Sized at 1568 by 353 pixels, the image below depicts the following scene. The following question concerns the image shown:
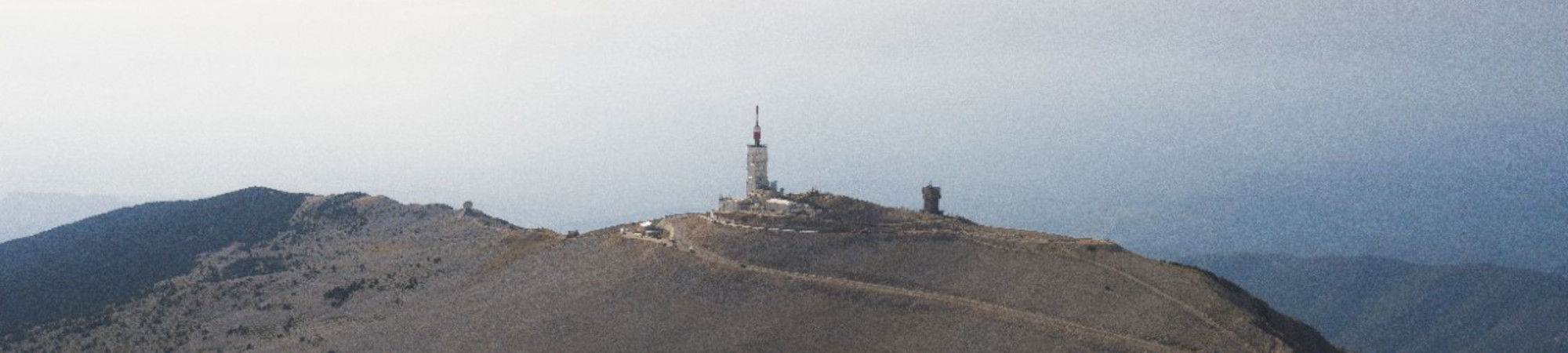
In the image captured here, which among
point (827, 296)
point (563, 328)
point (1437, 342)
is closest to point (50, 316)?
point (563, 328)

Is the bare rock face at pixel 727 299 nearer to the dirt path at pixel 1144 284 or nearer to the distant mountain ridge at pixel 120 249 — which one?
the dirt path at pixel 1144 284

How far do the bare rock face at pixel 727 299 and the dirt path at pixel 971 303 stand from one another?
144 millimetres

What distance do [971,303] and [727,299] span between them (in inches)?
464

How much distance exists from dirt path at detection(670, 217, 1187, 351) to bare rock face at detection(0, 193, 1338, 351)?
0.14 metres

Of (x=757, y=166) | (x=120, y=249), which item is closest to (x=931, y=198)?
(x=757, y=166)

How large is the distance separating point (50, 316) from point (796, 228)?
52.2 metres

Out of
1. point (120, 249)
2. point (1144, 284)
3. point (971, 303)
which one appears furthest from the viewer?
point (120, 249)

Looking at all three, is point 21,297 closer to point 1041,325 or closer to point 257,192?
point 257,192

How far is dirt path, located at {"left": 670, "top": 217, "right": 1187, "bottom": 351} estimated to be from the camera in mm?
52688

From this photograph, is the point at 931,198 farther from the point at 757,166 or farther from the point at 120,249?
the point at 120,249

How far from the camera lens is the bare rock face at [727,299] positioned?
55875mm

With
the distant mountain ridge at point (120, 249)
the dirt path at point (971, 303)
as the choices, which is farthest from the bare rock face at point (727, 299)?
the distant mountain ridge at point (120, 249)

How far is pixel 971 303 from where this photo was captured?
5897 cm

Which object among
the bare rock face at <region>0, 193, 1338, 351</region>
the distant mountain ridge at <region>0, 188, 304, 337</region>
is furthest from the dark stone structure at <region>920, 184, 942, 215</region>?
the distant mountain ridge at <region>0, 188, 304, 337</region>
